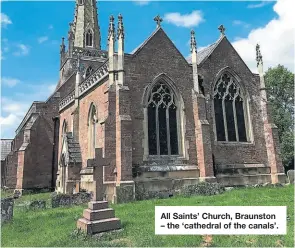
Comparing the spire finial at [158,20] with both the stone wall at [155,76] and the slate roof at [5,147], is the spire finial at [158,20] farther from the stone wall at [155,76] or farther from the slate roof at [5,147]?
the slate roof at [5,147]

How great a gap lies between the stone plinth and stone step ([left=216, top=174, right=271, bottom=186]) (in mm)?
9733

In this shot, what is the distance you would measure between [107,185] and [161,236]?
674cm

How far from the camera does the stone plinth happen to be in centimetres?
691

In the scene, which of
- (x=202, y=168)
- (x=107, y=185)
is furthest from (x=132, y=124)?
(x=202, y=168)

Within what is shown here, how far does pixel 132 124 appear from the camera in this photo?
13930 millimetres

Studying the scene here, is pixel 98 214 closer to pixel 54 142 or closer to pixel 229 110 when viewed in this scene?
pixel 229 110

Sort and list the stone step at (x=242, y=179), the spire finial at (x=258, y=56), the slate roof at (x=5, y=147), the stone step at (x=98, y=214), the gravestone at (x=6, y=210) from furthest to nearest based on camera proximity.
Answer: the slate roof at (x=5, y=147) < the spire finial at (x=258, y=56) < the stone step at (x=242, y=179) < the gravestone at (x=6, y=210) < the stone step at (x=98, y=214)

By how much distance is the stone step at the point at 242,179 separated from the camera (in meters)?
15.7

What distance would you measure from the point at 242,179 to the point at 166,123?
5.99m

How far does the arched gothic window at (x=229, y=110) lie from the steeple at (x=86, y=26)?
815 inches

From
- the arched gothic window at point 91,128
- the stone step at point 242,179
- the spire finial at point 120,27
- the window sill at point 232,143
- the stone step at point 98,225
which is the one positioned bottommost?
the stone step at point 98,225

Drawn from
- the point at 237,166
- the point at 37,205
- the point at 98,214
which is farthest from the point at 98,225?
the point at 237,166
